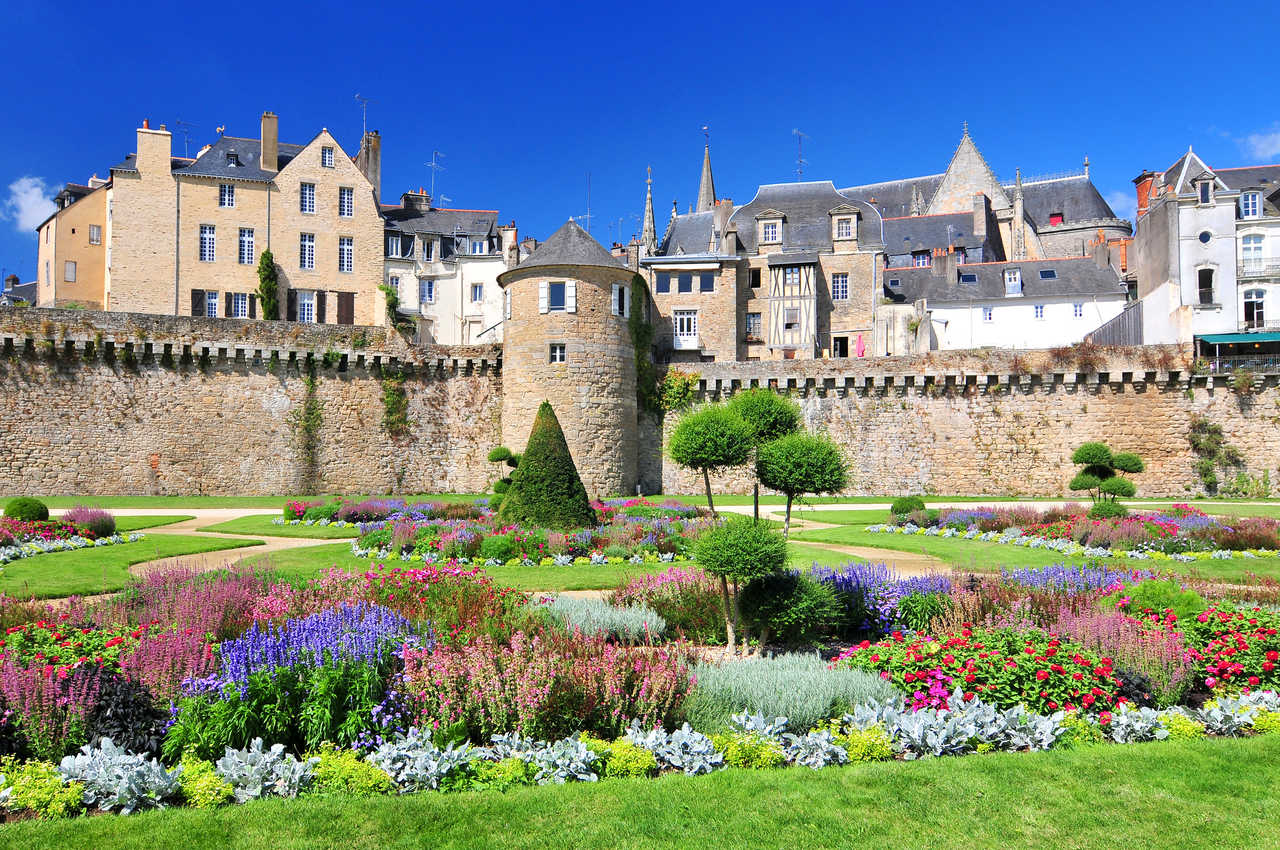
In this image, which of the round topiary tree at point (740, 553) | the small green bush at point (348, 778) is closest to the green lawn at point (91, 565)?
the small green bush at point (348, 778)

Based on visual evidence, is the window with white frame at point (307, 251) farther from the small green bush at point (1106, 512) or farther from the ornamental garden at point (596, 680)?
the small green bush at point (1106, 512)

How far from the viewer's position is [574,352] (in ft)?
100

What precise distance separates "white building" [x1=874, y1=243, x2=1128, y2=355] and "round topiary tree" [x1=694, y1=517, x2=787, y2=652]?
1398 inches

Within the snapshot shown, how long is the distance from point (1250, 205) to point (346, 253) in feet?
141

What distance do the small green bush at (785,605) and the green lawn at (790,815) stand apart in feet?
9.43

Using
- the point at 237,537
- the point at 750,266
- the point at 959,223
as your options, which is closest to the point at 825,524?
the point at 237,537

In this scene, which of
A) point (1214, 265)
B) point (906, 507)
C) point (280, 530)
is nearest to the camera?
point (280, 530)

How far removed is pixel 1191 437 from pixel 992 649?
29153mm

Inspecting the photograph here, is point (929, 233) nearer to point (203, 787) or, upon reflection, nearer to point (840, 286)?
point (840, 286)

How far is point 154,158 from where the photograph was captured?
40.8m

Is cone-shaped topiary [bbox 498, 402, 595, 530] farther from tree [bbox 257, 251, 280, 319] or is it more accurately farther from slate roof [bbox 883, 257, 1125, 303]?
slate roof [bbox 883, 257, 1125, 303]

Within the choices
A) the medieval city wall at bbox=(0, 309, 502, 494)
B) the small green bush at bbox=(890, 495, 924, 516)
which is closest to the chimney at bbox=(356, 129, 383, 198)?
the medieval city wall at bbox=(0, 309, 502, 494)

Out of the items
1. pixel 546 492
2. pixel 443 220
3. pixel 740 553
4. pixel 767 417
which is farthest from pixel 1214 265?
pixel 740 553

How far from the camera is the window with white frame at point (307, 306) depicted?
140ft
